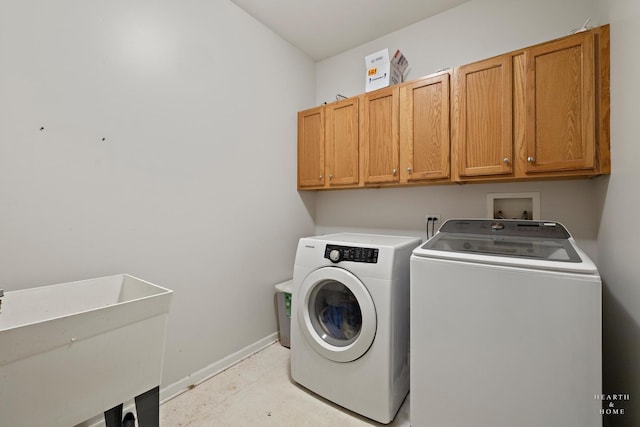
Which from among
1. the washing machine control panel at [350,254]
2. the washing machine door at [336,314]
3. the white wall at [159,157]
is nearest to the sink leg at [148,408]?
the white wall at [159,157]

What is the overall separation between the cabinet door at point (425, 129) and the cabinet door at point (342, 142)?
1.28 feet

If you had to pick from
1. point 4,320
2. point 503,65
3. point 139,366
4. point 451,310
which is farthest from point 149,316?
point 503,65

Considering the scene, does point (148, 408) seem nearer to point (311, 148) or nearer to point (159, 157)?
point (159, 157)

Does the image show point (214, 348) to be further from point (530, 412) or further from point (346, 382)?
point (530, 412)

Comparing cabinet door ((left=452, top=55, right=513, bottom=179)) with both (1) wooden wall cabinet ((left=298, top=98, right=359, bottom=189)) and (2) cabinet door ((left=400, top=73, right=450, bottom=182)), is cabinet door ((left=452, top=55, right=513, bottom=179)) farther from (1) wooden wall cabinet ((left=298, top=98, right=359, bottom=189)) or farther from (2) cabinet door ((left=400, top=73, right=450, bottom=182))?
(1) wooden wall cabinet ((left=298, top=98, right=359, bottom=189))

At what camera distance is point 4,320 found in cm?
102

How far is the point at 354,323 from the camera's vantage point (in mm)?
1689

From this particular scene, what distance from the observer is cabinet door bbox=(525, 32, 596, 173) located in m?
1.38

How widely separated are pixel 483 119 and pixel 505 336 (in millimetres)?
1227

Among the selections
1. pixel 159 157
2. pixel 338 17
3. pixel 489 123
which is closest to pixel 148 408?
pixel 159 157

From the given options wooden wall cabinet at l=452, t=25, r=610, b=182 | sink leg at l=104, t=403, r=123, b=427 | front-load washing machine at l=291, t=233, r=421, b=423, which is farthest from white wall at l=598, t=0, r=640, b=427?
sink leg at l=104, t=403, r=123, b=427

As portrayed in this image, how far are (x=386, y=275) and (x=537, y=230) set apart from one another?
0.86 m

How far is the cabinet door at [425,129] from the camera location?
178 centimetres

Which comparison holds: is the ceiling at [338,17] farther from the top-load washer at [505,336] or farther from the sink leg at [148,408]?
the sink leg at [148,408]
